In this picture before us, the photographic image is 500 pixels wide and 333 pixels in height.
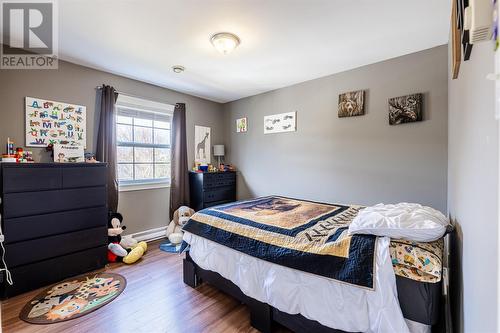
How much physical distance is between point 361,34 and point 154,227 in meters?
3.70

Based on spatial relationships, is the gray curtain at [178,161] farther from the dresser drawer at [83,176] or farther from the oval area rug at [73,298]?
the oval area rug at [73,298]

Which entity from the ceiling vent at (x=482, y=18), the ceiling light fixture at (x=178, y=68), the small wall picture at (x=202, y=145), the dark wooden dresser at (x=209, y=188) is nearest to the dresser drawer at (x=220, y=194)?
the dark wooden dresser at (x=209, y=188)

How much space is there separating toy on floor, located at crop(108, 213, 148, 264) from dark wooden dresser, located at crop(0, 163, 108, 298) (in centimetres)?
15

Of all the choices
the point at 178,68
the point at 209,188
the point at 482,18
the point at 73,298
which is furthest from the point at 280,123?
the point at 73,298

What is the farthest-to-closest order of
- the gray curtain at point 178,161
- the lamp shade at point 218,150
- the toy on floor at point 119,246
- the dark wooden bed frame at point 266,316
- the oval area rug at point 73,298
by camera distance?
the lamp shade at point 218,150, the gray curtain at point 178,161, the toy on floor at point 119,246, the oval area rug at point 73,298, the dark wooden bed frame at point 266,316

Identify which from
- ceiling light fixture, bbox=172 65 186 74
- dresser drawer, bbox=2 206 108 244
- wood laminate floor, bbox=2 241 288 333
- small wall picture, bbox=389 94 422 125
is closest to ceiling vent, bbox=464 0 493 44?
wood laminate floor, bbox=2 241 288 333

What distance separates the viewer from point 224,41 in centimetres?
215

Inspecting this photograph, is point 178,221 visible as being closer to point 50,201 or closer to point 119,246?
point 119,246

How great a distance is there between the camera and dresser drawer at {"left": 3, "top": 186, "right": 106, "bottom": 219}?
200 cm

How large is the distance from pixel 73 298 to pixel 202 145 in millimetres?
2810

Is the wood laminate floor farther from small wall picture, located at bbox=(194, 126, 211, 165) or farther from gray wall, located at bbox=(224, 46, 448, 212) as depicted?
small wall picture, located at bbox=(194, 126, 211, 165)

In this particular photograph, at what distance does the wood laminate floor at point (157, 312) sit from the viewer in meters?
1.63

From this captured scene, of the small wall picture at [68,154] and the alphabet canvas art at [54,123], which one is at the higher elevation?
the alphabet canvas art at [54,123]

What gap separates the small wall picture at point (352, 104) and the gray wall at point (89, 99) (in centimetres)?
244
